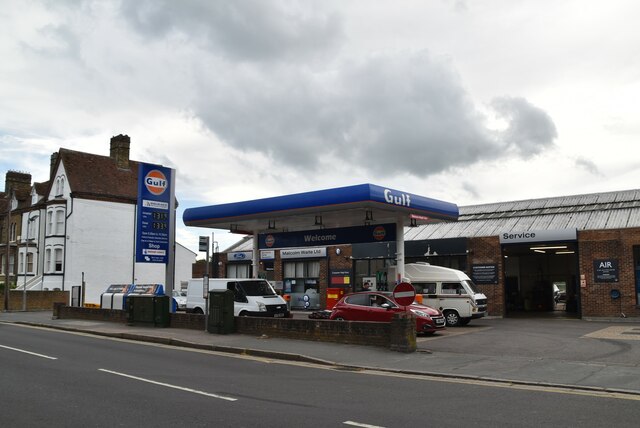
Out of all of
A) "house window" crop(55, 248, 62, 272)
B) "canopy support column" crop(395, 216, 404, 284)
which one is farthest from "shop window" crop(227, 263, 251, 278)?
"canopy support column" crop(395, 216, 404, 284)

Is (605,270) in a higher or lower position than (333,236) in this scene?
lower

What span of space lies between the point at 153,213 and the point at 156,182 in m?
1.26

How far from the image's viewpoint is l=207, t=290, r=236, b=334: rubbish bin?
1892cm

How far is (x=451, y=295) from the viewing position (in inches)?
921

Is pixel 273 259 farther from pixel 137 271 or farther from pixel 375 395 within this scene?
pixel 375 395

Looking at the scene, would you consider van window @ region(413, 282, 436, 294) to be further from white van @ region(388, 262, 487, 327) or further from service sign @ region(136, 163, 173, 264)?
service sign @ region(136, 163, 173, 264)

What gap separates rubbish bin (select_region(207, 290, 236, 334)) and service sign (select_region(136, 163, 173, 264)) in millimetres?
4422

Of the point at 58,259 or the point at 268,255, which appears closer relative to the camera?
the point at 268,255

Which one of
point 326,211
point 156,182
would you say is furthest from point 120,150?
point 326,211

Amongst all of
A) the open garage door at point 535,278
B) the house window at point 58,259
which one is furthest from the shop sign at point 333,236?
the house window at point 58,259

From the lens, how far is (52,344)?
55.2ft

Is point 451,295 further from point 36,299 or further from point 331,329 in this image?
point 36,299

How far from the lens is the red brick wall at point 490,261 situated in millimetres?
28594

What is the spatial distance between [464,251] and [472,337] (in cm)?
1166
